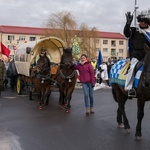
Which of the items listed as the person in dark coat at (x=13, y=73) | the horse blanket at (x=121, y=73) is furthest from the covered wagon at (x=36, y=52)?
the horse blanket at (x=121, y=73)

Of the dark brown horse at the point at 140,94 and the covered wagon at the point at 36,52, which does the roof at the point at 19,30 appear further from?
the dark brown horse at the point at 140,94

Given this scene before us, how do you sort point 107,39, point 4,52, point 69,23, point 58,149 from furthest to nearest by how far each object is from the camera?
point 107,39
point 69,23
point 4,52
point 58,149

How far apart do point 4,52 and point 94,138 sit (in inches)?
556

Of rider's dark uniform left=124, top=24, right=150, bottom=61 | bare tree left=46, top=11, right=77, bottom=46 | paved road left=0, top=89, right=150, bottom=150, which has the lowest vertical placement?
paved road left=0, top=89, right=150, bottom=150

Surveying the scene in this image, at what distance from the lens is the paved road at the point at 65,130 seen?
21.7 ft

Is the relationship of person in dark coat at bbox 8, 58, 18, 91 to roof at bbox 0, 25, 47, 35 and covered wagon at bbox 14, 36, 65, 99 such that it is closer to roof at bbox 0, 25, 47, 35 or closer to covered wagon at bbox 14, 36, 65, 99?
covered wagon at bbox 14, 36, 65, 99

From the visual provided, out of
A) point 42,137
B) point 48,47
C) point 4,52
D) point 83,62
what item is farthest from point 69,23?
point 42,137

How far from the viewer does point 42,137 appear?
734cm

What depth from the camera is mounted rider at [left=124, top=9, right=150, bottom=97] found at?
698 centimetres

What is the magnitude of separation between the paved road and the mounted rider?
1.21 metres

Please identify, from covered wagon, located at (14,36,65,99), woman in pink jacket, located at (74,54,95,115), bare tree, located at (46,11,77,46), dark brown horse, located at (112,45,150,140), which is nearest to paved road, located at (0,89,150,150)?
dark brown horse, located at (112,45,150,140)

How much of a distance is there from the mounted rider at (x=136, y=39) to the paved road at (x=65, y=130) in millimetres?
1209

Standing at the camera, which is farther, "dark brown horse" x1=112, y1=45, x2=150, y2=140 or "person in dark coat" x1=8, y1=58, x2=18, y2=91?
"person in dark coat" x1=8, y1=58, x2=18, y2=91

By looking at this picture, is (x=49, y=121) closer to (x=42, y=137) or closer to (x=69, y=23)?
(x=42, y=137)
